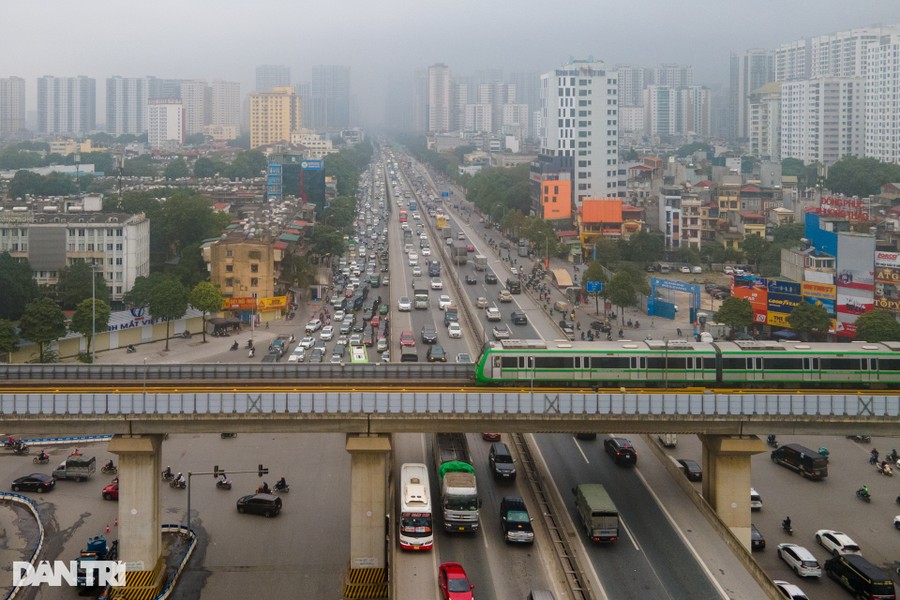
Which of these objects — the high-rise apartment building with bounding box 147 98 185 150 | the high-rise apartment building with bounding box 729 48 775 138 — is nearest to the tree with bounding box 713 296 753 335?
the high-rise apartment building with bounding box 729 48 775 138

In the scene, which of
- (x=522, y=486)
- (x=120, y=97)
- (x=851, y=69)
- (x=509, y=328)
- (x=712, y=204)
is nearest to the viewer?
(x=522, y=486)

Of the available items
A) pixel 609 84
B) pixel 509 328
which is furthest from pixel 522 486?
pixel 609 84

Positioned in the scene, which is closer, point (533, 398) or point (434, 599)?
point (434, 599)

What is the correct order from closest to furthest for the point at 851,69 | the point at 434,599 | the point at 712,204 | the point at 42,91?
the point at 434,599 → the point at 712,204 → the point at 851,69 → the point at 42,91

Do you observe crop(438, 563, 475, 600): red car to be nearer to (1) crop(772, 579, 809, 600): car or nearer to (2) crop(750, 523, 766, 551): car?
(1) crop(772, 579, 809, 600): car

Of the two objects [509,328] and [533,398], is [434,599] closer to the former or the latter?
[533,398]

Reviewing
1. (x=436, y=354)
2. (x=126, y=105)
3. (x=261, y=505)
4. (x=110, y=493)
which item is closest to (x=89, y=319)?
(x=436, y=354)
